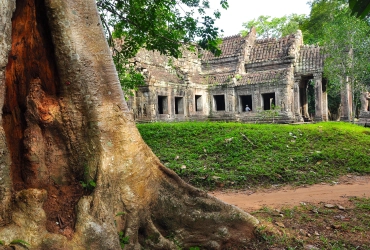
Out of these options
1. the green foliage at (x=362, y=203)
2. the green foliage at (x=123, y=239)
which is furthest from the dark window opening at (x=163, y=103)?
the green foliage at (x=123, y=239)

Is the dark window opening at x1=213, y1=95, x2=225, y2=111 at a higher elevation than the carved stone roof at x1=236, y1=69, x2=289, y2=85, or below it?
below

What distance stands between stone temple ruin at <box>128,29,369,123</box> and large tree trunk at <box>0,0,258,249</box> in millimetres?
11791

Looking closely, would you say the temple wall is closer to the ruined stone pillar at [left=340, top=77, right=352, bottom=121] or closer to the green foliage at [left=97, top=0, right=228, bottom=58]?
the ruined stone pillar at [left=340, top=77, right=352, bottom=121]

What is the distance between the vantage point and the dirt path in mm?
5832

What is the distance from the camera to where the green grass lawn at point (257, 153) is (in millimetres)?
7816

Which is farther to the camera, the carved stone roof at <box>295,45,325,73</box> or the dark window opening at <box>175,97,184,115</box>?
the dark window opening at <box>175,97,184,115</box>

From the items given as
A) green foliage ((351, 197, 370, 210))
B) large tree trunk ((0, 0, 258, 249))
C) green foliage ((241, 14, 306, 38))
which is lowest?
green foliage ((351, 197, 370, 210))

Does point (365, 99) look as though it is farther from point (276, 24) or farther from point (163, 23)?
point (276, 24)

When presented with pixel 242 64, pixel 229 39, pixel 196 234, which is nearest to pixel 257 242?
pixel 196 234

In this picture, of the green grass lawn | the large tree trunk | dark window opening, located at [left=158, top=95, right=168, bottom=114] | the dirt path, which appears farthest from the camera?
dark window opening, located at [left=158, top=95, right=168, bottom=114]

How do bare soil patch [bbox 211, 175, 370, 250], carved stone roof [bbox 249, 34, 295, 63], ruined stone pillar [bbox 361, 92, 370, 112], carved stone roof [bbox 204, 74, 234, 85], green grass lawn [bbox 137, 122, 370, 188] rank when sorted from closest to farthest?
bare soil patch [bbox 211, 175, 370, 250], green grass lawn [bbox 137, 122, 370, 188], ruined stone pillar [bbox 361, 92, 370, 112], carved stone roof [bbox 249, 34, 295, 63], carved stone roof [bbox 204, 74, 234, 85]

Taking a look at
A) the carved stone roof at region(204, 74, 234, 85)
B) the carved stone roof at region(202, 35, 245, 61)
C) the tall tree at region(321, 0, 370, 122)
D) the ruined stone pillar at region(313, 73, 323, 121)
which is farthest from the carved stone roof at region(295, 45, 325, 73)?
the carved stone roof at region(204, 74, 234, 85)

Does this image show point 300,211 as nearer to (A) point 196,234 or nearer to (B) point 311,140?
(A) point 196,234

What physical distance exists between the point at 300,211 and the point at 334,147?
17.0ft
